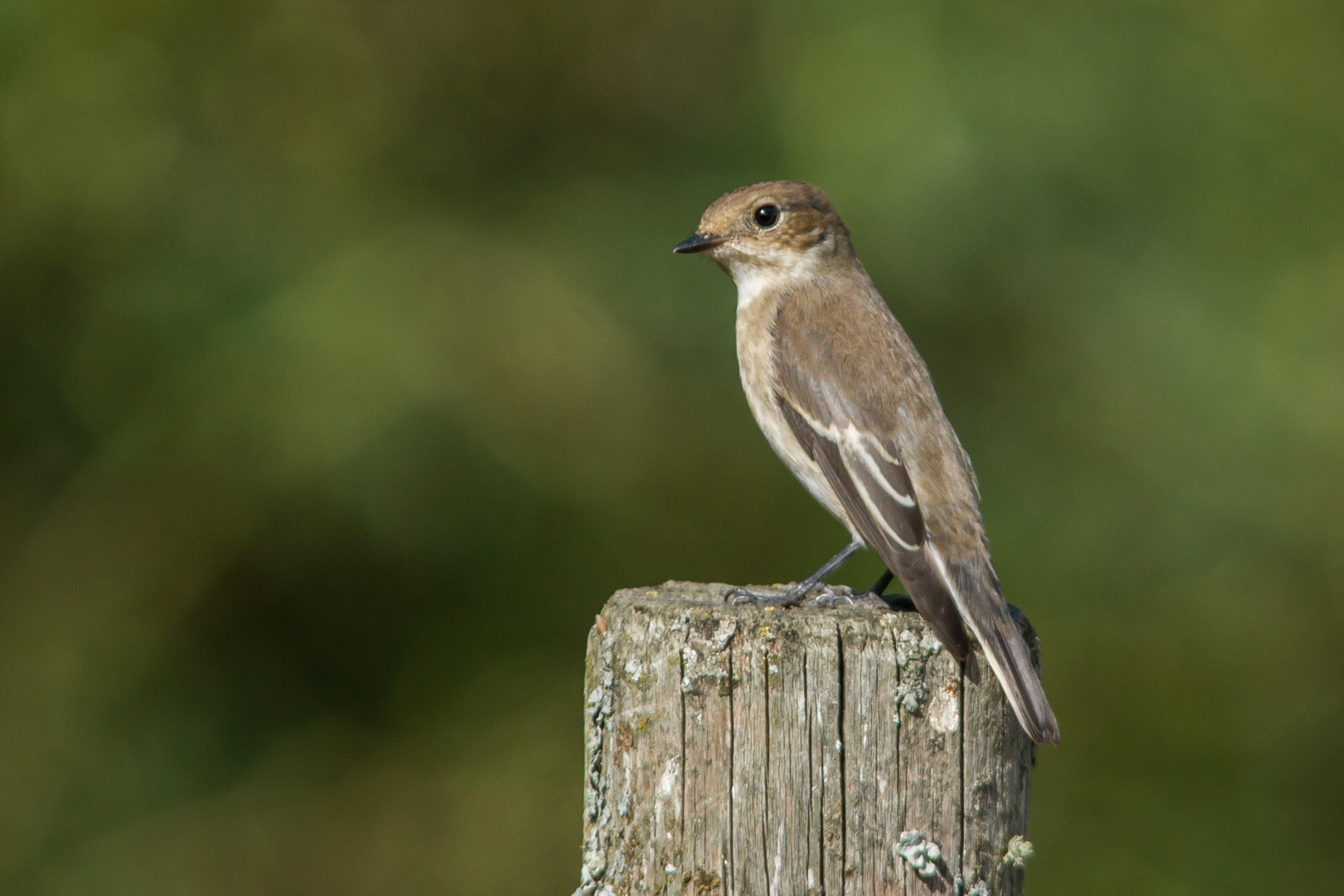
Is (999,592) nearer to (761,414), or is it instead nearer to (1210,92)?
(761,414)

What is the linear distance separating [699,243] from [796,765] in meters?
2.62

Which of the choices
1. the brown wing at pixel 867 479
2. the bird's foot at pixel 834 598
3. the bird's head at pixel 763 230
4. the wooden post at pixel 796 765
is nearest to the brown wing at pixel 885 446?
the brown wing at pixel 867 479

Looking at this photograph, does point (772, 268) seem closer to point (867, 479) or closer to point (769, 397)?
point (769, 397)

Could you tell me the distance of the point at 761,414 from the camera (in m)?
5.05

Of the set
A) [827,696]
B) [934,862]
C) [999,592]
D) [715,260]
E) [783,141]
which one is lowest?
[934,862]

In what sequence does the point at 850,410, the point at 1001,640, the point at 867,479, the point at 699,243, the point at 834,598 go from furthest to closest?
the point at 699,243 → the point at 850,410 → the point at 867,479 → the point at 834,598 → the point at 1001,640

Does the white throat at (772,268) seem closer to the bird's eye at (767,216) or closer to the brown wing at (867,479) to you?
the bird's eye at (767,216)

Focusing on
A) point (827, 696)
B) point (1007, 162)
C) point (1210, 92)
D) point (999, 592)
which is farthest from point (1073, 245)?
point (827, 696)

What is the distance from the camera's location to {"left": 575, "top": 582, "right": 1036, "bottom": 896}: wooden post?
10.6ft

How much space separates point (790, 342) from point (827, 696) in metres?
1.94

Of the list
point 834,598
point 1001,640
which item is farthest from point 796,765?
point 834,598

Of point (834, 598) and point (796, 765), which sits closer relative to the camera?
point (796, 765)

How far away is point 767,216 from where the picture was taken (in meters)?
5.43

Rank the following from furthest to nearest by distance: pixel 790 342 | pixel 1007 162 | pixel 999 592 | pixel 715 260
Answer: pixel 1007 162, pixel 715 260, pixel 790 342, pixel 999 592
